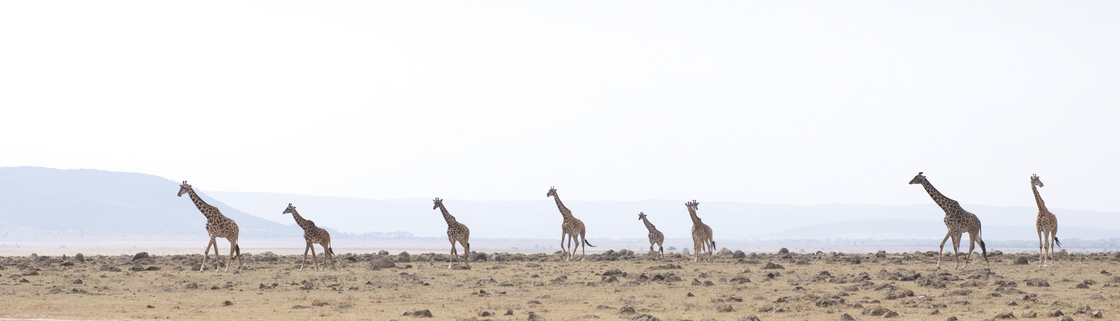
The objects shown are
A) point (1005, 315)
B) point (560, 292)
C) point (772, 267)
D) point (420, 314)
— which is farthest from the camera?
point (772, 267)

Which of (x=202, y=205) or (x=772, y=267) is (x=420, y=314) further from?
(x=772, y=267)

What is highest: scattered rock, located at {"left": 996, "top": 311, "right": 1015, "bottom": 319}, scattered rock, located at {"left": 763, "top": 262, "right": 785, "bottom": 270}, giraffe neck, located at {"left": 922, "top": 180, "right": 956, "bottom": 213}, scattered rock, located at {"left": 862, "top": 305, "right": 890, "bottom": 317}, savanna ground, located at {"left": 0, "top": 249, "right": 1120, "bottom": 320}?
giraffe neck, located at {"left": 922, "top": 180, "right": 956, "bottom": 213}

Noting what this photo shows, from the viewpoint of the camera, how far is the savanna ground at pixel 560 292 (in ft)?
70.4

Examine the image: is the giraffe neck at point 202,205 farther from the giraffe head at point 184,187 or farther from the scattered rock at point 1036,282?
the scattered rock at point 1036,282

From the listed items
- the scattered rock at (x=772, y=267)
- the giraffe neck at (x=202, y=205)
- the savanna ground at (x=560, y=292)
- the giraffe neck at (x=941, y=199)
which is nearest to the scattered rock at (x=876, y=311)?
the savanna ground at (x=560, y=292)

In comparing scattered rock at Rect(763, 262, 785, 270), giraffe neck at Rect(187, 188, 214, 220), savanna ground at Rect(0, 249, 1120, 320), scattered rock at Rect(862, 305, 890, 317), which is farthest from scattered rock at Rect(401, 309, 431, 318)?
scattered rock at Rect(763, 262, 785, 270)

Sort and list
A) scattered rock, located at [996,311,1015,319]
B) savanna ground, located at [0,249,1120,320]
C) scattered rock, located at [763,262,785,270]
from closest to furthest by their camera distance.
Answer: scattered rock, located at [996,311,1015,319]
savanna ground, located at [0,249,1120,320]
scattered rock, located at [763,262,785,270]

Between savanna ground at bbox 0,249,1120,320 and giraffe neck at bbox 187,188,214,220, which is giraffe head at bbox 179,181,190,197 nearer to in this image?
giraffe neck at bbox 187,188,214,220

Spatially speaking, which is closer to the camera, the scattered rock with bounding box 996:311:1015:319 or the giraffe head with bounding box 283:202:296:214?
the scattered rock with bounding box 996:311:1015:319

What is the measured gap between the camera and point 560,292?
1053 inches

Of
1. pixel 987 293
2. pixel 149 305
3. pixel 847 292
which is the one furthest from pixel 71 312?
pixel 987 293

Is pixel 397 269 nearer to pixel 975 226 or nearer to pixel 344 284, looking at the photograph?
pixel 344 284

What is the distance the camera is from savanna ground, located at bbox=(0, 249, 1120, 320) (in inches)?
845

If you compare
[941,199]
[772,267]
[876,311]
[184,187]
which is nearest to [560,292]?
[876,311]
